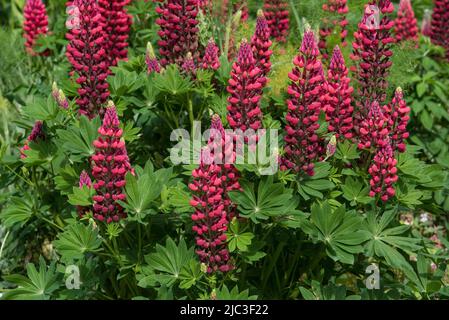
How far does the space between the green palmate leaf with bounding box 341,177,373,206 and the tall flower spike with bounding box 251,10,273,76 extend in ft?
2.16

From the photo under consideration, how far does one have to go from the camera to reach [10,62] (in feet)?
17.6

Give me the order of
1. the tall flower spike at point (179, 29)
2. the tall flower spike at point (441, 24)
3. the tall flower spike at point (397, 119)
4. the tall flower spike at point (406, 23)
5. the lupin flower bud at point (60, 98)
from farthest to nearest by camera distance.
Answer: the tall flower spike at point (441, 24), the tall flower spike at point (406, 23), the tall flower spike at point (179, 29), the lupin flower bud at point (60, 98), the tall flower spike at point (397, 119)

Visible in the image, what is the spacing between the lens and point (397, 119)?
359cm

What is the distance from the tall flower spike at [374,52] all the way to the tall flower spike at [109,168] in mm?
1219

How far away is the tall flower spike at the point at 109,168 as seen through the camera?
3.17 m

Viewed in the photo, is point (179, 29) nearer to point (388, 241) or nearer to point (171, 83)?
point (171, 83)

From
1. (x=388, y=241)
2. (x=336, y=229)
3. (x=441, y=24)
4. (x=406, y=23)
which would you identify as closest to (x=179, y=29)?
(x=336, y=229)

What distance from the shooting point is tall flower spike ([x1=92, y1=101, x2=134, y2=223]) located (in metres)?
3.17

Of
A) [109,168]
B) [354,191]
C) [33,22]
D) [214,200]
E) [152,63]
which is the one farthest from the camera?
[33,22]

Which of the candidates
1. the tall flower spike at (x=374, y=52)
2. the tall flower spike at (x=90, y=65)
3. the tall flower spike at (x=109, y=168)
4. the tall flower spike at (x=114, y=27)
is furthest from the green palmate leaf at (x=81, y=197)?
the tall flower spike at (x=374, y=52)

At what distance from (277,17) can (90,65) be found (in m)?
1.31

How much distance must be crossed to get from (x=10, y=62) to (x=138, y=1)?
1142 millimetres

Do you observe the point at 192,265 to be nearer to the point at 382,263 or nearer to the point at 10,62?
the point at 382,263

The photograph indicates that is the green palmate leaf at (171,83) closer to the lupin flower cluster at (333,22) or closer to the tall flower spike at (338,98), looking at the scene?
the tall flower spike at (338,98)
